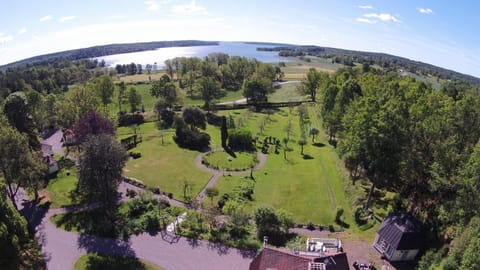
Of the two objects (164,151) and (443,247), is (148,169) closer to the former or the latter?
(164,151)

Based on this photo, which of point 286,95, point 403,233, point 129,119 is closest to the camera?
point 403,233

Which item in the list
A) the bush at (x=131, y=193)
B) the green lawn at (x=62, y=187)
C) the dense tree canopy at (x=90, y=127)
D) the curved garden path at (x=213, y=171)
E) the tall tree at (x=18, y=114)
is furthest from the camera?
the tall tree at (x=18, y=114)

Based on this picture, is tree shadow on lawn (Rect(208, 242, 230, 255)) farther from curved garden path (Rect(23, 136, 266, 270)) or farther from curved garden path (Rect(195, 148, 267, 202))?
curved garden path (Rect(195, 148, 267, 202))

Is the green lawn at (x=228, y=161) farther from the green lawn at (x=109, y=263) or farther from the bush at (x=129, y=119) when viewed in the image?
the bush at (x=129, y=119)

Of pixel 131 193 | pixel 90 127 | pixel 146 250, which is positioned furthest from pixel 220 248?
pixel 90 127

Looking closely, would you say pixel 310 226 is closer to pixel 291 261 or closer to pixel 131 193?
pixel 291 261

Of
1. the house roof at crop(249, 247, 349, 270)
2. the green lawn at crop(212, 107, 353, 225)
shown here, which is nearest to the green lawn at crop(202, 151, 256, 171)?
the green lawn at crop(212, 107, 353, 225)

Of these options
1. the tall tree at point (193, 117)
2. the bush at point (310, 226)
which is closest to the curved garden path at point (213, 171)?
the tall tree at point (193, 117)
